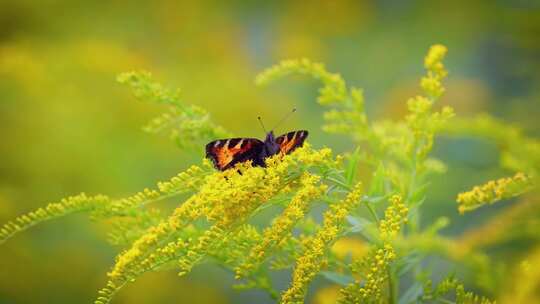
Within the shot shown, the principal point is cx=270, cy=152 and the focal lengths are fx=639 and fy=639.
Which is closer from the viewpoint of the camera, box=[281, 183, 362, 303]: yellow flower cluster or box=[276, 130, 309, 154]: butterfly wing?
box=[281, 183, 362, 303]: yellow flower cluster

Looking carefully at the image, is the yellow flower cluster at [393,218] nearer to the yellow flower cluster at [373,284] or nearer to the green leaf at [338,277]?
the yellow flower cluster at [373,284]

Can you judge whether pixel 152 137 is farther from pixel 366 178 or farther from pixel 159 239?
pixel 159 239

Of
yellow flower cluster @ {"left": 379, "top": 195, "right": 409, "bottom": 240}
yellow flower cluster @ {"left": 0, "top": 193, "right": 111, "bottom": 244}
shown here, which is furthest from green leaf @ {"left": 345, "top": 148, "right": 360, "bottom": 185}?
yellow flower cluster @ {"left": 0, "top": 193, "right": 111, "bottom": 244}

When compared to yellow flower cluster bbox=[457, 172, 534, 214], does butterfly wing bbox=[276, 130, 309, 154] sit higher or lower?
higher

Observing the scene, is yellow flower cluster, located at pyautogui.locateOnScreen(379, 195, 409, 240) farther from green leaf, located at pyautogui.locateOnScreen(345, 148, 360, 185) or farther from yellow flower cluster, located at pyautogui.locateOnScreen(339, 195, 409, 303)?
green leaf, located at pyautogui.locateOnScreen(345, 148, 360, 185)

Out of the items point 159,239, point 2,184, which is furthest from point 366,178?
point 159,239

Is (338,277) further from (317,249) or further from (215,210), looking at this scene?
(215,210)

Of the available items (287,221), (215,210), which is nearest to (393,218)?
(287,221)
